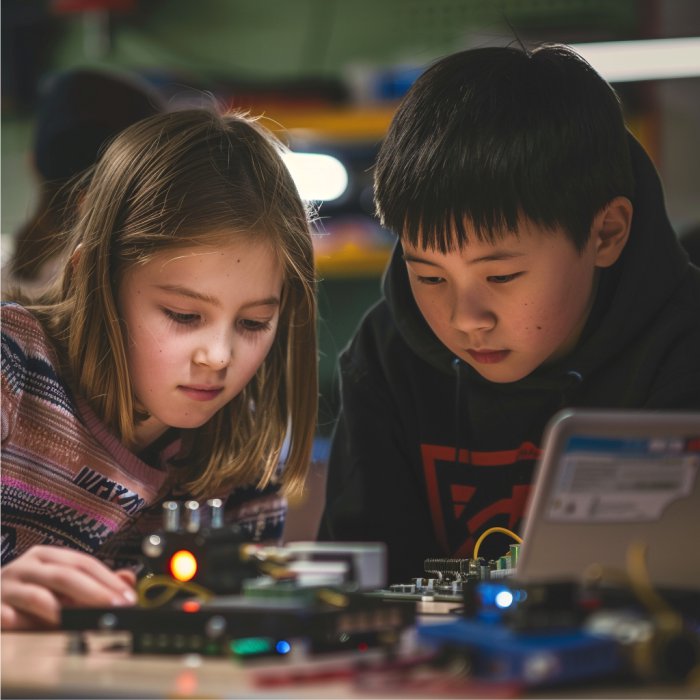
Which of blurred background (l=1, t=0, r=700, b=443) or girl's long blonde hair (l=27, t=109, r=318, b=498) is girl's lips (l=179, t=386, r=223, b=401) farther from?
blurred background (l=1, t=0, r=700, b=443)

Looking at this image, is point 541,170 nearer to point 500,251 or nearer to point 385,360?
point 500,251

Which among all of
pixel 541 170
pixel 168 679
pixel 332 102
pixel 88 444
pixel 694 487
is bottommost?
pixel 168 679

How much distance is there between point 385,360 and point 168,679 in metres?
1.10

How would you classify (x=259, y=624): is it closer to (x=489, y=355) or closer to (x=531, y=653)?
(x=531, y=653)

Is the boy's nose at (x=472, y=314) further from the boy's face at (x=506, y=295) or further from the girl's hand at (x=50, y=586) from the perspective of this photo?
the girl's hand at (x=50, y=586)

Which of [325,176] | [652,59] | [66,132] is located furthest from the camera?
[325,176]

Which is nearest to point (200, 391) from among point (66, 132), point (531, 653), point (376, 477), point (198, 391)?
A: point (198, 391)

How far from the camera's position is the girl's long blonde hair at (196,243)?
1.59 m

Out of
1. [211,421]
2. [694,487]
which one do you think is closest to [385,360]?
[211,421]

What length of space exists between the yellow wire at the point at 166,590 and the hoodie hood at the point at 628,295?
0.84 metres

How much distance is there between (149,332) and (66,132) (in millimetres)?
990

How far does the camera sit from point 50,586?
3.41 feet

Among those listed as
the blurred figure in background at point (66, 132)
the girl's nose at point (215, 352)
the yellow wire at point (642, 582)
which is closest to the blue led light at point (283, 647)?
the yellow wire at point (642, 582)

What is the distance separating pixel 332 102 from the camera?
13.7 feet
